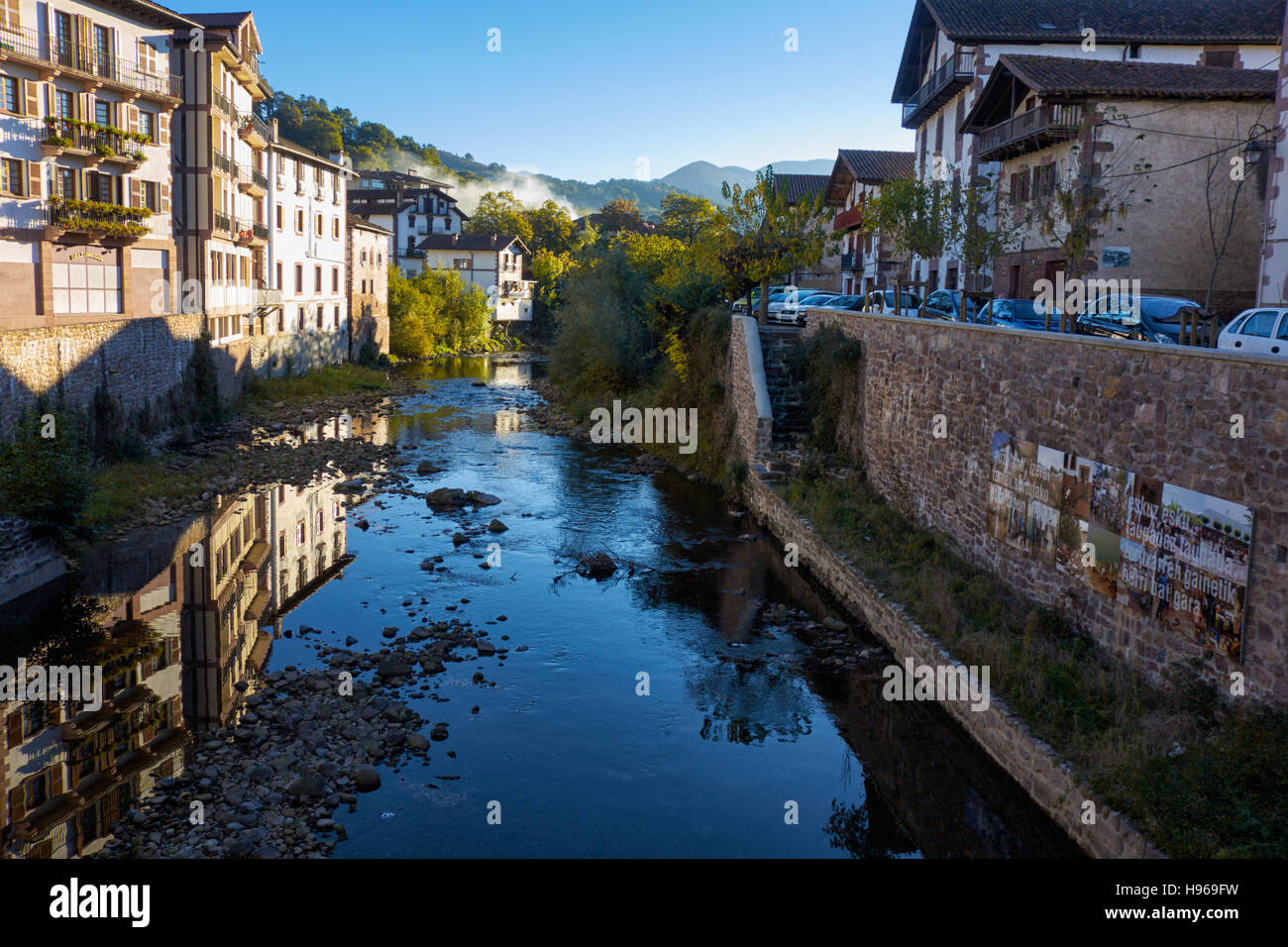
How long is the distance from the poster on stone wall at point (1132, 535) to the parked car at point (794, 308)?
21315mm

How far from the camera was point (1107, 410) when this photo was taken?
12586 mm

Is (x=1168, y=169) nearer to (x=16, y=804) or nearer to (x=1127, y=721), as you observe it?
(x=1127, y=721)

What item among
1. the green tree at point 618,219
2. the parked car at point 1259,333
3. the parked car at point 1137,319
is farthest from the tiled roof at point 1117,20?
the green tree at point 618,219

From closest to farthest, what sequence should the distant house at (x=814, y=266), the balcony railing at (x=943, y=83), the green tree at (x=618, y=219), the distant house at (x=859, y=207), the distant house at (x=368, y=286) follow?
the balcony railing at (x=943, y=83) < the distant house at (x=859, y=207) < the distant house at (x=814, y=266) < the distant house at (x=368, y=286) < the green tree at (x=618, y=219)

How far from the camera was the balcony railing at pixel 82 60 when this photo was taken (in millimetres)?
29625

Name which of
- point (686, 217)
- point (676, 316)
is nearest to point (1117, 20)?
point (676, 316)

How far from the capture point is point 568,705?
1373cm

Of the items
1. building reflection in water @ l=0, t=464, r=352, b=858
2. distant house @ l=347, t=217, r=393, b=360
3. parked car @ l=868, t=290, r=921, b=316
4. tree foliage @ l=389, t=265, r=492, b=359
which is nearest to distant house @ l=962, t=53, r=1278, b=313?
parked car @ l=868, t=290, r=921, b=316

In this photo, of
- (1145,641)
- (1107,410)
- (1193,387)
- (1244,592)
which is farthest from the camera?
(1107,410)

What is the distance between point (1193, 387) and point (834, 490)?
37.8ft

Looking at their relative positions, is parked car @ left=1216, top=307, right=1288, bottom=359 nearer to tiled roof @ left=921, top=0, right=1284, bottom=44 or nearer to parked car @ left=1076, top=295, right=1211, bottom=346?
parked car @ left=1076, top=295, right=1211, bottom=346

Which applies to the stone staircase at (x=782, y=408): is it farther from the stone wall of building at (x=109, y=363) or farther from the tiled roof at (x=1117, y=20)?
the stone wall of building at (x=109, y=363)
